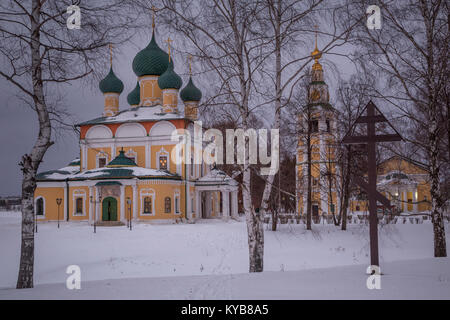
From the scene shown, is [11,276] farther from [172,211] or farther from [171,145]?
[171,145]

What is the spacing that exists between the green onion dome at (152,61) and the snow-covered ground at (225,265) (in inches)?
768

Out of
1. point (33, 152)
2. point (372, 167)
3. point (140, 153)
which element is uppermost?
point (140, 153)

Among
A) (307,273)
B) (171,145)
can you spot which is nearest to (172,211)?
(171,145)

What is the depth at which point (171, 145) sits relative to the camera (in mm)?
35375

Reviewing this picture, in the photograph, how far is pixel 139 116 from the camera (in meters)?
36.4

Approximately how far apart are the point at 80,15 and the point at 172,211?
25680mm

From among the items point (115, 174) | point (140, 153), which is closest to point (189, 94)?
point (140, 153)

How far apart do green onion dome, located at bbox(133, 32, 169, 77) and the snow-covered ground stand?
19499 millimetres

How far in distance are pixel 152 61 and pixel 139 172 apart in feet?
36.5

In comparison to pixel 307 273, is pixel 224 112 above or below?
above

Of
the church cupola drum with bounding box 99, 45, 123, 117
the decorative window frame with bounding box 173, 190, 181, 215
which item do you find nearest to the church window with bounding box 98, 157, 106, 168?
the church cupola drum with bounding box 99, 45, 123, 117

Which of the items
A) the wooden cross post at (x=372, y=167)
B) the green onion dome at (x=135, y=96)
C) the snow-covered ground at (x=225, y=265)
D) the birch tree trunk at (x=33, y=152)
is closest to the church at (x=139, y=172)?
the green onion dome at (x=135, y=96)

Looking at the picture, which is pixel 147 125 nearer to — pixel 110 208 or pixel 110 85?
pixel 110 85

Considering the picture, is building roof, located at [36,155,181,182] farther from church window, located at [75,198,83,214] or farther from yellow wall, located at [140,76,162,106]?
yellow wall, located at [140,76,162,106]
